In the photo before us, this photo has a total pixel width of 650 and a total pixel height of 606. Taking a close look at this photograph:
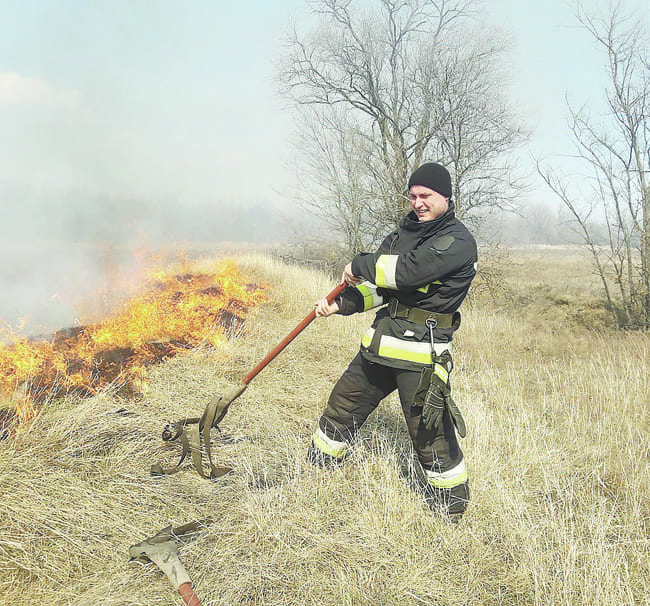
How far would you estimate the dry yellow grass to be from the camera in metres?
2.17

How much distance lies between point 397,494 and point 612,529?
4.09ft

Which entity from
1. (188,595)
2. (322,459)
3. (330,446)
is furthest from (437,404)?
(188,595)

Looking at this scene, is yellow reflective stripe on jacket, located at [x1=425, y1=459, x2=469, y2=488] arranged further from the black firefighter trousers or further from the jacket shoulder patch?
the jacket shoulder patch

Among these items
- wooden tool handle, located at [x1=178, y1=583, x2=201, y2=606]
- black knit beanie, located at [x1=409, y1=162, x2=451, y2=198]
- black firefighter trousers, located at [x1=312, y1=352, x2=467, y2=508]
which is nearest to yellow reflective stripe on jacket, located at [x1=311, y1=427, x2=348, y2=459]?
black firefighter trousers, located at [x1=312, y1=352, x2=467, y2=508]

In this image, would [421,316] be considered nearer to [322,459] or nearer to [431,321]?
[431,321]

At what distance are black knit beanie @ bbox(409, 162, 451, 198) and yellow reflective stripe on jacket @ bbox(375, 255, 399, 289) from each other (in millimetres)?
452

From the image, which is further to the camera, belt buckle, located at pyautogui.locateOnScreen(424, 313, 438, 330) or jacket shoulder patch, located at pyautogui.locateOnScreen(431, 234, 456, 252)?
belt buckle, located at pyautogui.locateOnScreen(424, 313, 438, 330)

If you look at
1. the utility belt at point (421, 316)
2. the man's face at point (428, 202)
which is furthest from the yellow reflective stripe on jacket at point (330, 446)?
the man's face at point (428, 202)

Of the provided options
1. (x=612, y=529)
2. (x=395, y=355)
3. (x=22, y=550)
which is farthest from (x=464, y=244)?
(x=22, y=550)

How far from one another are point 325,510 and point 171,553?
870 millimetres

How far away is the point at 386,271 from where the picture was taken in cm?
247

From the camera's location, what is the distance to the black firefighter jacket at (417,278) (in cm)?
240

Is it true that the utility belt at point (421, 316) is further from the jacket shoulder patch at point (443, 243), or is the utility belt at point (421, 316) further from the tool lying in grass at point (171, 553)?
the tool lying in grass at point (171, 553)

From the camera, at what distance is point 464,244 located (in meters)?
2.44
